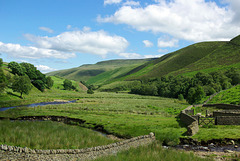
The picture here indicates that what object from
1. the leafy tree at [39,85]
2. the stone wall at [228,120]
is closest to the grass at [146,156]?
the stone wall at [228,120]

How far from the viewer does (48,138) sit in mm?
21328

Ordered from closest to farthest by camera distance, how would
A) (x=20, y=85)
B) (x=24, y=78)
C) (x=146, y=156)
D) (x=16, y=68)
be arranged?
(x=146, y=156), (x=20, y=85), (x=24, y=78), (x=16, y=68)

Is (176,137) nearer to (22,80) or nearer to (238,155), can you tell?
(238,155)

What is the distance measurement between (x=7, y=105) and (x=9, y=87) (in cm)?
2785

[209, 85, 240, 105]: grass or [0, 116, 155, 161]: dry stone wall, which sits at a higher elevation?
[209, 85, 240, 105]: grass

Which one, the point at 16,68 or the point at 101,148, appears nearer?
the point at 101,148

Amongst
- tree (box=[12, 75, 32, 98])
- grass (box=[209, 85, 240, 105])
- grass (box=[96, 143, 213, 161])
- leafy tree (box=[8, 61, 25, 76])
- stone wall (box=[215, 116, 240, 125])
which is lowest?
grass (box=[96, 143, 213, 161])

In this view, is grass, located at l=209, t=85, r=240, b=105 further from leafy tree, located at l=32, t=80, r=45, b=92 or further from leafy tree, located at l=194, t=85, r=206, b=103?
leafy tree, located at l=32, t=80, r=45, b=92

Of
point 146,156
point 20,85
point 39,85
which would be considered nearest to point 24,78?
point 20,85

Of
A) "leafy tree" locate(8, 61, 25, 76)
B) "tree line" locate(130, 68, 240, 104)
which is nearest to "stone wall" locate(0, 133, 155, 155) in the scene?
"tree line" locate(130, 68, 240, 104)

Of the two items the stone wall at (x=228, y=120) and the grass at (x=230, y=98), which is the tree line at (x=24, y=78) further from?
the grass at (x=230, y=98)

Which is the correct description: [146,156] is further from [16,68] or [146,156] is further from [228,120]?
[16,68]

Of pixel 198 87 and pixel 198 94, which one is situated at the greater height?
pixel 198 87

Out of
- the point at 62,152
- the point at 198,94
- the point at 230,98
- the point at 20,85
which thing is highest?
the point at 20,85
